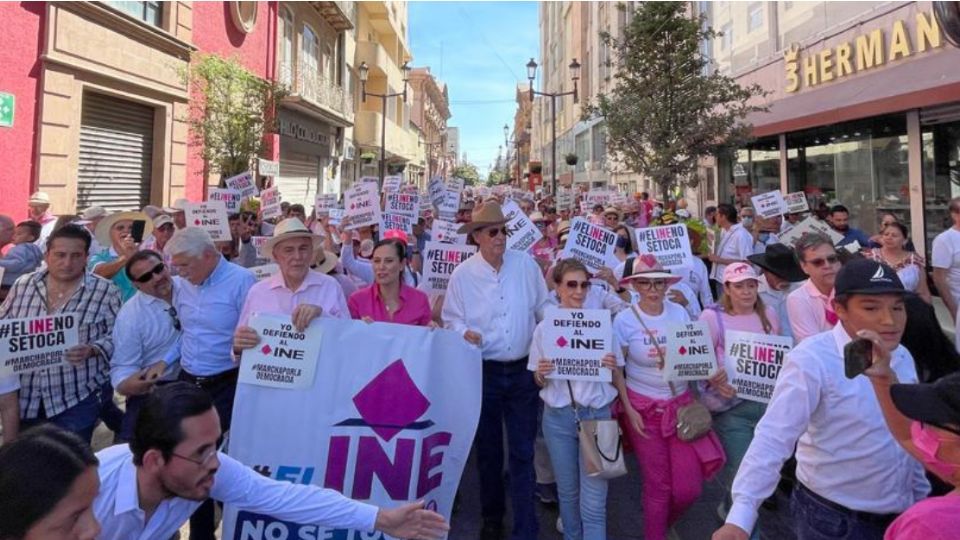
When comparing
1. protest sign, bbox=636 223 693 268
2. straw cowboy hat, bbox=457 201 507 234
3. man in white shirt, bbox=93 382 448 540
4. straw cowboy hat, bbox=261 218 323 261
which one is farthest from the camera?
protest sign, bbox=636 223 693 268

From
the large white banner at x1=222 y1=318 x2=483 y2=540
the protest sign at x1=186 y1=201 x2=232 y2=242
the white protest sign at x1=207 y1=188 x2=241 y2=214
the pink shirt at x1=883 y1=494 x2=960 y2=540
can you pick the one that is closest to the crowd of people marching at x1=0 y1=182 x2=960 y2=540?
the pink shirt at x1=883 y1=494 x2=960 y2=540

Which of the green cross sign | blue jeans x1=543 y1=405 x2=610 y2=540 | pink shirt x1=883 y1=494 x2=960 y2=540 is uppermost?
the green cross sign

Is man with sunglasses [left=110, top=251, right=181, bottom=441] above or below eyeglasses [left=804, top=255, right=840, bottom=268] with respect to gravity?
below

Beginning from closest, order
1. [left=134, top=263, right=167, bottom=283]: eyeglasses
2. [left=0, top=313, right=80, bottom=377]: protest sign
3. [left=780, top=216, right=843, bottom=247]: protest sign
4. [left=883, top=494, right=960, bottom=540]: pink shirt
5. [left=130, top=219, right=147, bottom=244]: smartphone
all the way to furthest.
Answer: [left=883, top=494, right=960, bottom=540]: pink shirt < [left=0, top=313, right=80, bottom=377]: protest sign < [left=134, top=263, right=167, bottom=283]: eyeglasses < [left=130, top=219, right=147, bottom=244]: smartphone < [left=780, top=216, right=843, bottom=247]: protest sign

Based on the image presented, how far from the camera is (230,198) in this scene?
959cm

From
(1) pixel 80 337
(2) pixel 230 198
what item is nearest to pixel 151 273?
(1) pixel 80 337

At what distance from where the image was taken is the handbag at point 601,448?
11.2 feet

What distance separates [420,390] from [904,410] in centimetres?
237

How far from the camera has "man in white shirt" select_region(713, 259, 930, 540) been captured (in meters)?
2.18

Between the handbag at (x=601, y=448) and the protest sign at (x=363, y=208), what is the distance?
4.40 meters

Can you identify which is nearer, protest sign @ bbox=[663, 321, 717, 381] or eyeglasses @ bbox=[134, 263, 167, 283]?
protest sign @ bbox=[663, 321, 717, 381]

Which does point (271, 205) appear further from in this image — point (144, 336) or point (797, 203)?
point (797, 203)

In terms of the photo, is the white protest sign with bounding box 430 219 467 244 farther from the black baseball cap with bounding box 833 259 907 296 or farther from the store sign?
the store sign

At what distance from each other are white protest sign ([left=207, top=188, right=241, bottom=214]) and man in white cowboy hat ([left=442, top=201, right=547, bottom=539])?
6.55 m
